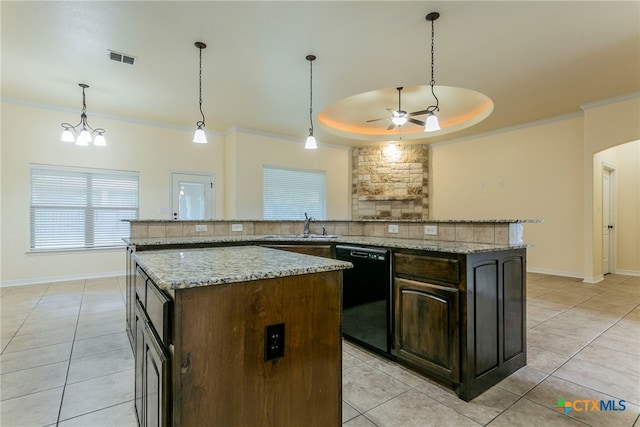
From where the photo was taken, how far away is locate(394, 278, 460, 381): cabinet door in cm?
196

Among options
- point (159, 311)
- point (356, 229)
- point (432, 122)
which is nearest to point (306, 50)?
point (432, 122)

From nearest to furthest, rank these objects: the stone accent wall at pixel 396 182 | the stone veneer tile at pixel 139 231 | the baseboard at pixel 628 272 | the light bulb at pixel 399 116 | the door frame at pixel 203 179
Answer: the stone veneer tile at pixel 139 231 < the light bulb at pixel 399 116 < the baseboard at pixel 628 272 < the door frame at pixel 203 179 < the stone accent wall at pixel 396 182

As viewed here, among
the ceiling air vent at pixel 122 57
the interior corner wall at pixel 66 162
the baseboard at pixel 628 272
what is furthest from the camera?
the baseboard at pixel 628 272

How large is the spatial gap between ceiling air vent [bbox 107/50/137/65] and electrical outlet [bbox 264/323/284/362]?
3715mm

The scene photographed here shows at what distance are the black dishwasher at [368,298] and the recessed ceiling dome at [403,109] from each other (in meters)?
2.77

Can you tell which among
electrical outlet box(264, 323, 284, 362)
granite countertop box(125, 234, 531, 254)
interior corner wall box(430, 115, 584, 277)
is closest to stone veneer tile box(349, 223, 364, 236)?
granite countertop box(125, 234, 531, 254)

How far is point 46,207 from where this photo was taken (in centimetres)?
498

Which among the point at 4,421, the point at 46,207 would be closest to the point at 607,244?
the point at 4,421

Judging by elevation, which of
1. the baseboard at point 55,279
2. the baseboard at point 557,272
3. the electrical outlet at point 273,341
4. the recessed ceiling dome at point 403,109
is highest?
the recessed ceiling dome at point 403,109

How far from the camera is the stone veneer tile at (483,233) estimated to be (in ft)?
7.52

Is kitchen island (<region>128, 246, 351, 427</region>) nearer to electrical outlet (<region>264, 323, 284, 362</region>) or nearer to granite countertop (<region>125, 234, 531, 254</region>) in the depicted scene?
electrical outlet (<region>264, 323, 284, 362</region>)

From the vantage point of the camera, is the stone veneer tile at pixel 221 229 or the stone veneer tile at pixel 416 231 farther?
the stone veneer tile at pixel 221 229
